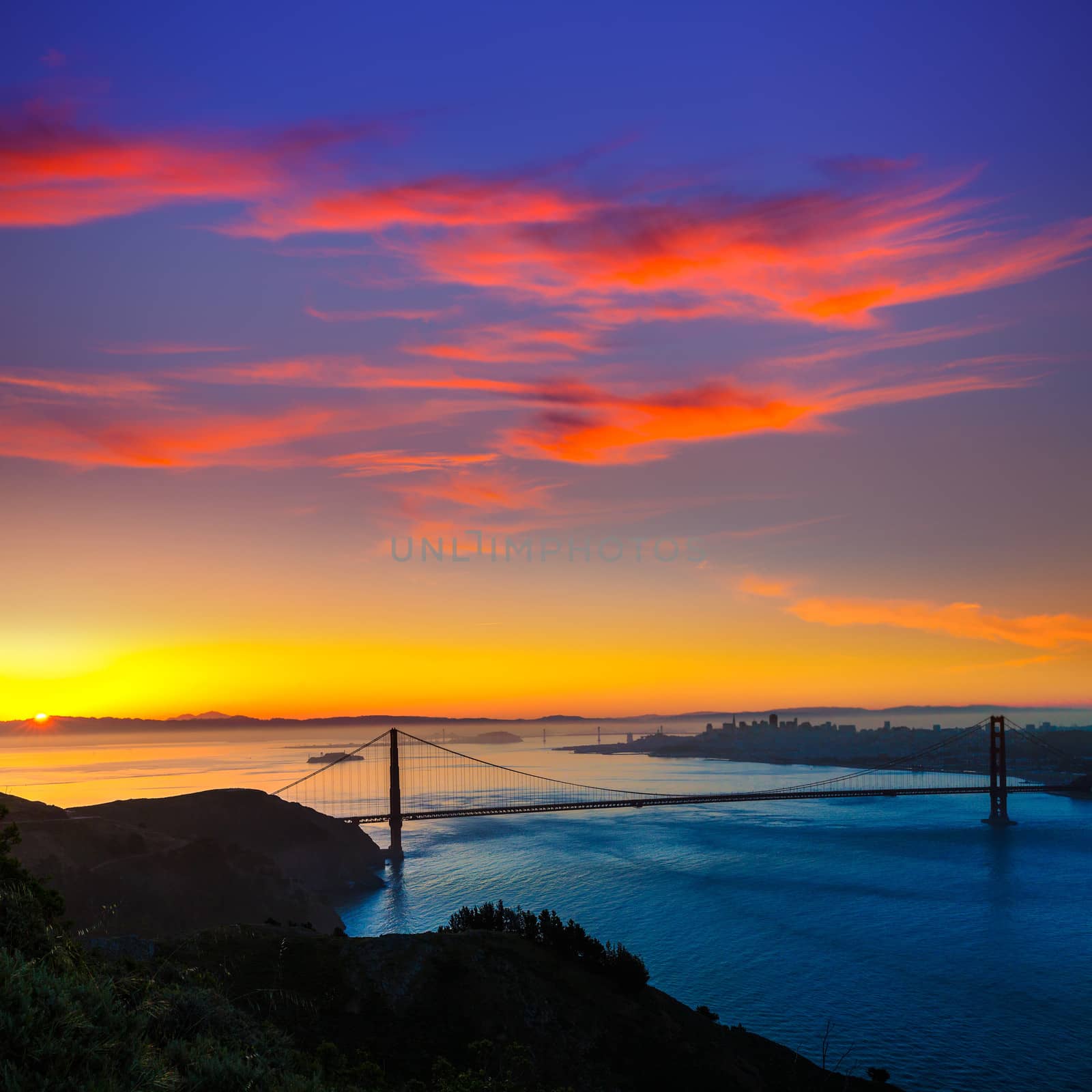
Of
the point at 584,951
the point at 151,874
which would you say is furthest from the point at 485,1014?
the point at 151,874

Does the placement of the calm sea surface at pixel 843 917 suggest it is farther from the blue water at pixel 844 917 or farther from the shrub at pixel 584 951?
the shrub at pixel 584 951

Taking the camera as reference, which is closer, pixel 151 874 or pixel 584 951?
pixel 584 951

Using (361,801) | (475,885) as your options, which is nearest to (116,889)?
(475,885)

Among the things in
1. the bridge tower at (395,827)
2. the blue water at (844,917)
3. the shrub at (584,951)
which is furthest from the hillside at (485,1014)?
the bridge tower at (395,827)

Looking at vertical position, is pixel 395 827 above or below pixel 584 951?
below

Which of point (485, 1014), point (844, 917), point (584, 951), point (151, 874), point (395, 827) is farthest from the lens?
point (395, 827)

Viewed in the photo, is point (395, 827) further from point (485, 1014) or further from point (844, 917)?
point (485, 1014)
